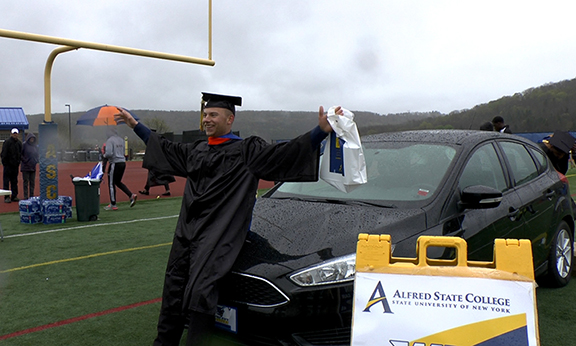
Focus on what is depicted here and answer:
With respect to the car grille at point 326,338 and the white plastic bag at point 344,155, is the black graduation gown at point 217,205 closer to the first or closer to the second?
the white plastic bag at point 344,155

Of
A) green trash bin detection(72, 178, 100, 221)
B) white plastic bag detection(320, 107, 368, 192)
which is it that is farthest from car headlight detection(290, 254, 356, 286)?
green trash bin detection(72, 178, 100, 221)

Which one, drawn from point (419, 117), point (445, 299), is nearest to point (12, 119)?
point (419, 117)

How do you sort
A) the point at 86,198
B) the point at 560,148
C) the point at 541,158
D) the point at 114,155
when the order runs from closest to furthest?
the point at 541,158 < the point at 560,148 < the point at 86,198 < the point at 114,155

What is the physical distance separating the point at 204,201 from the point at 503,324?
1783 mm

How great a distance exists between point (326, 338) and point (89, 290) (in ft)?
10.2

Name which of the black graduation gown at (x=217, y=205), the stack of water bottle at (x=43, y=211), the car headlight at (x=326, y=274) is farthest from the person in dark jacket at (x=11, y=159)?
the car headlight at (x=326, y=274)

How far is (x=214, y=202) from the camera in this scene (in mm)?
3082

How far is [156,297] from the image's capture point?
4.74 meters

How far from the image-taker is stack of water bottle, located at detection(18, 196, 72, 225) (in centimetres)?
911

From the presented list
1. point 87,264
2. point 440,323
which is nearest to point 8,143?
point 87,264

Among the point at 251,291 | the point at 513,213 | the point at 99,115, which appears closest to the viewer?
the point at 251,291

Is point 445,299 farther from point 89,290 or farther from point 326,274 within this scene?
point 89,290

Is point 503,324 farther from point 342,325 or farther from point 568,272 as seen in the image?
point 568,272

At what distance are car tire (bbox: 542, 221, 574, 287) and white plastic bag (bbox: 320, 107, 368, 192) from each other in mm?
2868
